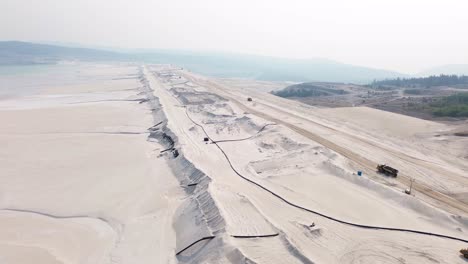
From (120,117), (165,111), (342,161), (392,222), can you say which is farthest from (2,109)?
(392,222)

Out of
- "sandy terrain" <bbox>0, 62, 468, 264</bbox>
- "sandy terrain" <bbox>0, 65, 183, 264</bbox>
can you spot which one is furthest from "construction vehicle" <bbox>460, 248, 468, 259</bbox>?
"sandy terrain" <bbox>0, 65, 183, 264</bbox>

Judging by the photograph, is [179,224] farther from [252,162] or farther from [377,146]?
[377,146]

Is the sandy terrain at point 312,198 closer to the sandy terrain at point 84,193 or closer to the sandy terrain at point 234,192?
the sandy terrain at point 234,192

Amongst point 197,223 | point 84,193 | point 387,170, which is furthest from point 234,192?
point 84,193

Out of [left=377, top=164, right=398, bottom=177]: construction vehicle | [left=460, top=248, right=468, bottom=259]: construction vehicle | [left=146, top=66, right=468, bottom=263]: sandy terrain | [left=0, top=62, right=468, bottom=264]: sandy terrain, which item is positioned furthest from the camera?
[left=377, top=164, right=398, bottom=177]: construction vehicle

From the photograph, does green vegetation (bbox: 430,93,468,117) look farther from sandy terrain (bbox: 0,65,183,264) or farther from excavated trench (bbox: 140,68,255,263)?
sandy terrain (bbox: 0,65,183,264)

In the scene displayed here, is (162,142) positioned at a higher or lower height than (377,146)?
lower

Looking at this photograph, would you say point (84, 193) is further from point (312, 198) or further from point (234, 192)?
point (312, 198)
